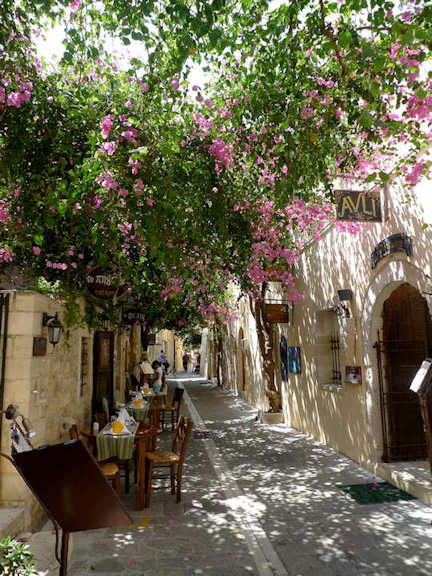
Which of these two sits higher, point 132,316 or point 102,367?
point 132,316

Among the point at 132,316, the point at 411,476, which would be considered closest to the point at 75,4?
the point at 411,476

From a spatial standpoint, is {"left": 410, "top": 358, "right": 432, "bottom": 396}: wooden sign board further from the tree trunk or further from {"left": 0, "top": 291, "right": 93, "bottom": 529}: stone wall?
the tree trunk

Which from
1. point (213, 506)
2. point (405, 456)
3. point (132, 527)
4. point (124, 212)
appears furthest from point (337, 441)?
point (124, 212)

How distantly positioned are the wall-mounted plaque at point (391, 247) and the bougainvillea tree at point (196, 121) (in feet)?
3.02

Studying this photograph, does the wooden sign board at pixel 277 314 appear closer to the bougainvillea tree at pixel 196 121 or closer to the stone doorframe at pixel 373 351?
the bougainvillea tree at pixel 196 121

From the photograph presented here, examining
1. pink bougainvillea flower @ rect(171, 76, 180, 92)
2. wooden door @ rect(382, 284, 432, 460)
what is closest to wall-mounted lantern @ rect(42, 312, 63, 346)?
pink bougainvillea flower @ rect(171, 76, 180, 92)

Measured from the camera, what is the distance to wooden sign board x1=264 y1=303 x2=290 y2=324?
11.2 metres

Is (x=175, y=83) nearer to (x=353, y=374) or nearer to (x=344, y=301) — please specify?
(x=344, y=301)

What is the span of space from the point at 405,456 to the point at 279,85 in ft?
20.0

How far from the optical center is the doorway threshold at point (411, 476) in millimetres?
5629

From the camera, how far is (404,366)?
7172 mm

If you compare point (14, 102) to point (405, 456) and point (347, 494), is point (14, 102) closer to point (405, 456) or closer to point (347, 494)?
point (347, 494)

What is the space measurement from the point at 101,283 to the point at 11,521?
4476 millimetres

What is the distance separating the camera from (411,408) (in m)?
7.16
